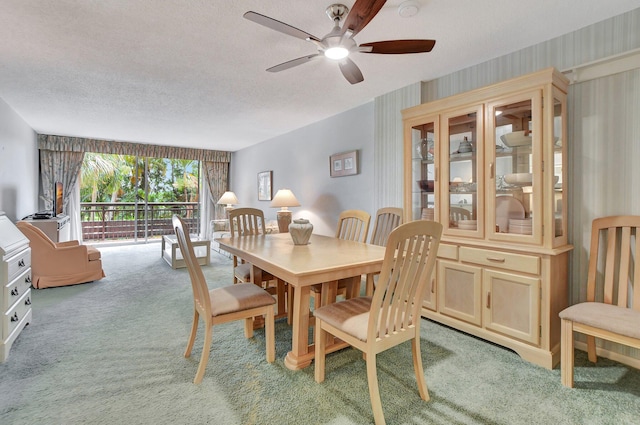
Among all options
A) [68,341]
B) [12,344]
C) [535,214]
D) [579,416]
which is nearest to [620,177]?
[535,214]

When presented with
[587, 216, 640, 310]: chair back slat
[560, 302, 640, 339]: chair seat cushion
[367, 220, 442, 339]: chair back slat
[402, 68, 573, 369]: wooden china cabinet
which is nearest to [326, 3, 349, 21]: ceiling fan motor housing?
[402, 68, 573, 369]: wooden china cabinet

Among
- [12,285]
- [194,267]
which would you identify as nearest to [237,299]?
[194,267]

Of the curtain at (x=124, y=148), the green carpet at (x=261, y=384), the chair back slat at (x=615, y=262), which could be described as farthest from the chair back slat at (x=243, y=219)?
the curtain at (x=124, y=148)

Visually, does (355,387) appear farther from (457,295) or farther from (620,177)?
(620,177)

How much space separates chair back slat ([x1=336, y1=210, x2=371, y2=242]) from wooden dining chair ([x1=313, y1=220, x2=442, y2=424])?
128 centimetres

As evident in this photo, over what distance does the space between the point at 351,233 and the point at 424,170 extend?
0.94 m

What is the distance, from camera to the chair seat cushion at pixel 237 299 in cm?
186

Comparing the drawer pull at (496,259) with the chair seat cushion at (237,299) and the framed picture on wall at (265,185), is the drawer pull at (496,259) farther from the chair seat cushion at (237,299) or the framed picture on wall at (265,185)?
the framed picture on wall at (265,185)

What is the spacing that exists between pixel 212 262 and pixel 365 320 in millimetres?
4092

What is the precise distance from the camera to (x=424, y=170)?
2879 mm

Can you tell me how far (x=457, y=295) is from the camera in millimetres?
2482

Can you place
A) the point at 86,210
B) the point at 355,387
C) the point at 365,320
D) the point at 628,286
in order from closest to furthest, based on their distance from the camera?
the point at 365,320
the point at 355,387
the point at 628,286
the point at 86,210

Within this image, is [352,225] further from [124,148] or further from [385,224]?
[124,148]

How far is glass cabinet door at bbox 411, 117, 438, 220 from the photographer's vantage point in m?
2.73
